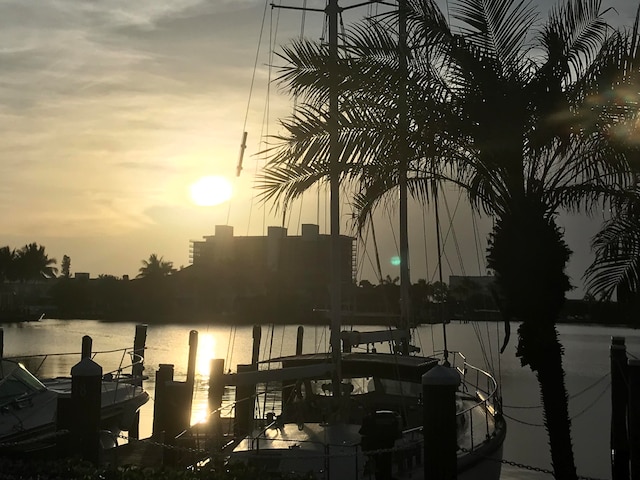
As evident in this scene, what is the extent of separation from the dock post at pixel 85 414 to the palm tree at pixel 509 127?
434 cm

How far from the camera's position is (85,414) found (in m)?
11.0

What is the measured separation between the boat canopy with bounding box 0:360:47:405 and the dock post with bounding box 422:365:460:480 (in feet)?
29.4

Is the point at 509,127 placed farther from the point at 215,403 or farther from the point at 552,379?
the point at 215,403

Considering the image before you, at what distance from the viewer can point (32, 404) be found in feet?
48.8

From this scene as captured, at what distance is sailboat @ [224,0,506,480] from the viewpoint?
10.7m

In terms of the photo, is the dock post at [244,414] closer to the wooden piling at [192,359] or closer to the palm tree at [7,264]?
the wooden piling at [192,359]

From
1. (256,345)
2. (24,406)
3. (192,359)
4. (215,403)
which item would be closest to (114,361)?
(256,345)

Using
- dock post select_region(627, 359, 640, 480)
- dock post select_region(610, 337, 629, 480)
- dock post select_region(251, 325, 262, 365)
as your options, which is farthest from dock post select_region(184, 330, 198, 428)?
dock post select_region(627, 359, 640, 480)

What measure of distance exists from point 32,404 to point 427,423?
8971 mm

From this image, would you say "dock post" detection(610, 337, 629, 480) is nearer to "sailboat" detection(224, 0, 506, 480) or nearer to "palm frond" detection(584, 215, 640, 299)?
"sailboat" detection(224, 0, 506, 480)

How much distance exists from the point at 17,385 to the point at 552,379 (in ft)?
33.2

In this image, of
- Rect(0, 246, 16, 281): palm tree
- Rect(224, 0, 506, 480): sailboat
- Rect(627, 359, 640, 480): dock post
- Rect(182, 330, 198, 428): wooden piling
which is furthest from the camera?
Rect(0, 246, 16, 281): palm tree

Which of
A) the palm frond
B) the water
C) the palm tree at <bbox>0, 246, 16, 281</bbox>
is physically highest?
the palm tree at <bbox>0, 246, 16, 281</bbox>

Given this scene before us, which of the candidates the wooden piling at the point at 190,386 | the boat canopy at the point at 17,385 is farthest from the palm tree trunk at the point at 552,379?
the boat canopy at the point at 17,385
